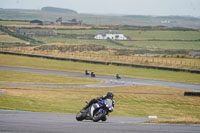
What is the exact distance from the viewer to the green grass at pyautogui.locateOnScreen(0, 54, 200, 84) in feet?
218

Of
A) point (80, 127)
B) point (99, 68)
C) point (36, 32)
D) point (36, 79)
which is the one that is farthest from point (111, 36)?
point (80, 127)

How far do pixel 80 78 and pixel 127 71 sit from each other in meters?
12.5

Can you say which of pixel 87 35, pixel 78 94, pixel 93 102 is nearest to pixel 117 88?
pixel 78 94

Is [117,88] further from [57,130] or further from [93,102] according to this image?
[57,130]

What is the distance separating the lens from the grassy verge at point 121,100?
3050 cm

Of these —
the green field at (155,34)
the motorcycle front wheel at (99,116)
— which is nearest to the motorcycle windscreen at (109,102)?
the motorcycle front wheel at (99,116)

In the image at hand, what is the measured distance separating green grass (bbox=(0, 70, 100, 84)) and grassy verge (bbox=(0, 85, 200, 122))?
6830 mm

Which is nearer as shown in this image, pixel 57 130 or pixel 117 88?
pixel 57 130

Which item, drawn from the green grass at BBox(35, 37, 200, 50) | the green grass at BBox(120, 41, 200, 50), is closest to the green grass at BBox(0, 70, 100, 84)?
the green grass at BBox(35, 37, 200, 50)

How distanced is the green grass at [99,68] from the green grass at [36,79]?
10215mm

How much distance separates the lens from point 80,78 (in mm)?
62000

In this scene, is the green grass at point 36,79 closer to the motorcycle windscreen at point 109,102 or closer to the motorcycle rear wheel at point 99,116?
the motorcycle rear wheel at point 99,116

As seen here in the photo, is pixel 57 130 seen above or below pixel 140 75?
above

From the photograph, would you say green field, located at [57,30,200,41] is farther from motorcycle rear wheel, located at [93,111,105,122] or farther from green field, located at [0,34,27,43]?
motorcycle rear wheel, located at [93,111,105,122]
